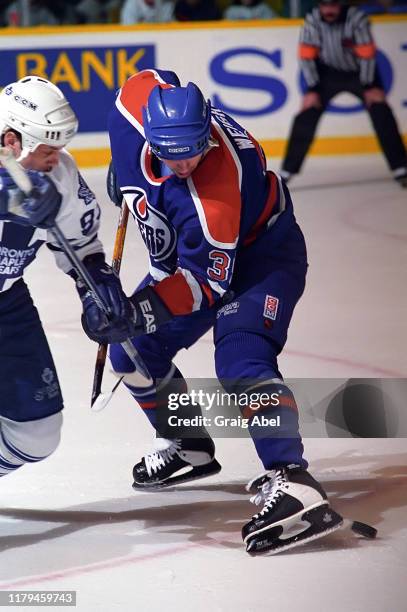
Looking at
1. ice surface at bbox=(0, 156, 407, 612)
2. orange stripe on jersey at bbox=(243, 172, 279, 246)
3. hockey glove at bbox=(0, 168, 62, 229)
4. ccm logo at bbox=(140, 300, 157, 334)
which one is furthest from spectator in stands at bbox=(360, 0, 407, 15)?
hockey glove at bbox=(0, 168, 62, 229)

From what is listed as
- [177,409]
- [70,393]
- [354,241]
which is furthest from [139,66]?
[177,409]

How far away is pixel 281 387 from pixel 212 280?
302 millimetres

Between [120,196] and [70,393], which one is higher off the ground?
[120,196]

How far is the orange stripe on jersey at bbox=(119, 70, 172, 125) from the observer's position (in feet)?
10.3

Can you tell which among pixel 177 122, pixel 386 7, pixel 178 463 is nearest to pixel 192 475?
pixel 178 463

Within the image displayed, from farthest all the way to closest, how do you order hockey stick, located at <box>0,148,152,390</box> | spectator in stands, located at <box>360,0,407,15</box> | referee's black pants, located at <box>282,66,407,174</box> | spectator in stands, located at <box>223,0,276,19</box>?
1. spectator in stands, located at <box>360,0,407,15</box>
2. spectator in stands, located at <box>223,0,276,19</box>
3. referee's black pants, located at <box>282,66,407,174</box>
4. hockey stick, located at <box>0,148,152,390</box>

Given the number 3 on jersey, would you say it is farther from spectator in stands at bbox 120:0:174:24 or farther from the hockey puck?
spectator in stands at bbox 120:0:174:24

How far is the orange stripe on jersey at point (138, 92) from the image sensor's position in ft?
10.3

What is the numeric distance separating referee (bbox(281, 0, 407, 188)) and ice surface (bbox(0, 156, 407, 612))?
7.95 ft

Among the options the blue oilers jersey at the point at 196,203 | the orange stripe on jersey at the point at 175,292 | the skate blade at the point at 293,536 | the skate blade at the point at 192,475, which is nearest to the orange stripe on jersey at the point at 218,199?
the blue oilers jersey at the point at 196,203

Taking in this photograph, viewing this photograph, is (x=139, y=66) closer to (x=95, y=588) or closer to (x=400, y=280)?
(x=400, y=280)

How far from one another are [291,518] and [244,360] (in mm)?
386

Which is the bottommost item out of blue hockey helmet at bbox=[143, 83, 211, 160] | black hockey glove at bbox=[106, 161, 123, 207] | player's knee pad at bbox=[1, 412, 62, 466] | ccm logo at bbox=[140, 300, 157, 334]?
player's knee pad at bbox=[1, 412, 62, 466]

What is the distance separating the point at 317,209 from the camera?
671 centimetres
